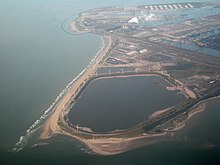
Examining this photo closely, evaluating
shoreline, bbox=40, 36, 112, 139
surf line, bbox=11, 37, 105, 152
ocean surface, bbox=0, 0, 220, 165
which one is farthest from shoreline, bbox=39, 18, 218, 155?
ocean surface, bbox=0, 0, 220, 165

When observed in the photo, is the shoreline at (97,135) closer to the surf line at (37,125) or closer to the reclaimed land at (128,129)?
the reclaimed land at (128,129)

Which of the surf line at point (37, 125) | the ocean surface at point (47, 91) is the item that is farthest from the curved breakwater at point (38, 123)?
the ocean surface at point (47, 91)

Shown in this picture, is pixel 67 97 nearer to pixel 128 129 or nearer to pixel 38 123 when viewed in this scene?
pixel 38 123

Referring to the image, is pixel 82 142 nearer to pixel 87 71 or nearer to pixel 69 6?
pixel 87 71

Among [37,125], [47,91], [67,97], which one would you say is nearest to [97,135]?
[37,125]

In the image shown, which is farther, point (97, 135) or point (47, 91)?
point (47, 91)

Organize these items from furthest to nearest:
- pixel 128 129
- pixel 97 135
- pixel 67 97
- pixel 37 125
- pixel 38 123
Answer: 1. pixel 67 97
2. pixel 38 123
3. pixel 37 125
4. pixel 128 129
5. pixel 97 135

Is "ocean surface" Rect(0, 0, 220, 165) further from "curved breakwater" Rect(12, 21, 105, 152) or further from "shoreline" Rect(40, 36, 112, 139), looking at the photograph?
"shoreline" Rect(40, 36, 112, 139)

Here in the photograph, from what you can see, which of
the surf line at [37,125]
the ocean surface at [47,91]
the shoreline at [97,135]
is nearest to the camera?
the ocean surface at [47,91]
